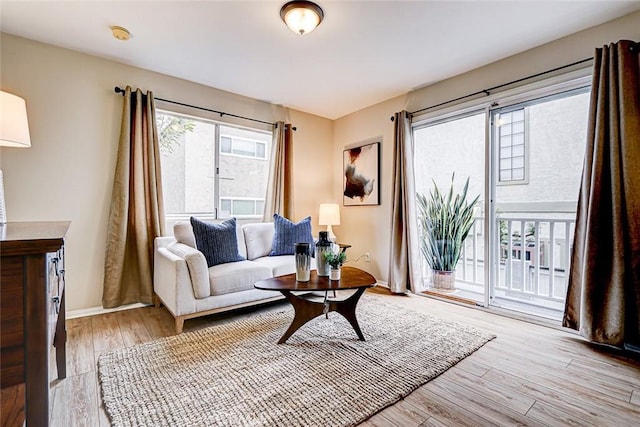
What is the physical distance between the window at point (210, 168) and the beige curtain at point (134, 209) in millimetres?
269

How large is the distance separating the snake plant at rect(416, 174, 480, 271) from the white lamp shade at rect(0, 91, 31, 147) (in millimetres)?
A: 3696

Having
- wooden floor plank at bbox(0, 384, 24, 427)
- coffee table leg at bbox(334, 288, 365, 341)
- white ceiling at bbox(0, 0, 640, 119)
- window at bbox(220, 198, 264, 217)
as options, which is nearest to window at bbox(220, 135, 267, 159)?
window at bbox(220, 198, 264, 217)

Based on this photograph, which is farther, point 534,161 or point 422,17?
point 534,161

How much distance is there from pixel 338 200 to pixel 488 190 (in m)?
2.22

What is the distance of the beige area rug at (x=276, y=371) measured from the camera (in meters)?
1.45

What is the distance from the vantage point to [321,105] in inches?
163

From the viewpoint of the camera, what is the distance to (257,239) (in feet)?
11.2

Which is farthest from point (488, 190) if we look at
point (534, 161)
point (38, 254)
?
point (38, 254)

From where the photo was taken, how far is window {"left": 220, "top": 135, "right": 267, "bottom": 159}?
3747 millimetres

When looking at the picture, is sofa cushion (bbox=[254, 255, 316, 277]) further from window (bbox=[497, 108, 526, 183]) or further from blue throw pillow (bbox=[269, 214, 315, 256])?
window (bbox=[497, 108, 526, 183])

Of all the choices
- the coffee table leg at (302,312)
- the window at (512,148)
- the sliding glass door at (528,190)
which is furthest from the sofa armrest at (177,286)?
the window at (512,148)

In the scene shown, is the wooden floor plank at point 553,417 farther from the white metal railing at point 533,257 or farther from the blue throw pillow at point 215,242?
the blue throw pillow at point 215,242

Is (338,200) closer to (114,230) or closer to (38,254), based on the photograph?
(114,230)

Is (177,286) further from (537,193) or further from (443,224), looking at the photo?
(537,193)
